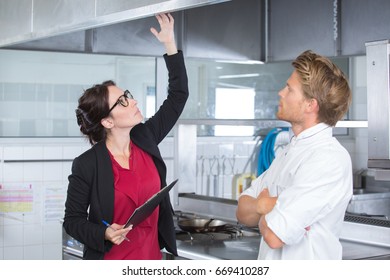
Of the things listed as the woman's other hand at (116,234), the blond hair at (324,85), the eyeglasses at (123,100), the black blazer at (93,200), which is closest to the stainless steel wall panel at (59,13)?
the eyeglasses at (123,100)

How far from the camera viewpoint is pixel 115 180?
2.42 meters

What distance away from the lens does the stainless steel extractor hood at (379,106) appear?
2.46 meters

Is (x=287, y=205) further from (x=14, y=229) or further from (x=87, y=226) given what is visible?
(x=14, y=229)

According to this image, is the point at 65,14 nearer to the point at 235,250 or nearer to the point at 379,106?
the point at 235,250

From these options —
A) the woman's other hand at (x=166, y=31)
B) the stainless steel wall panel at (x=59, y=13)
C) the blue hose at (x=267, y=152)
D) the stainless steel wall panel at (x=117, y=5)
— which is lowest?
the blue hose at (x=267, y=152)

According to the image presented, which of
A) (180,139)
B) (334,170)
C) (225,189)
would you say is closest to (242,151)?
(225,189)

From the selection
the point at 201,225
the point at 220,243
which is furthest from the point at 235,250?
the point at 201,225

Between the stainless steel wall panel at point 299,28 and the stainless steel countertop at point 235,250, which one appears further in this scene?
the stainless steel wall panel at point 299,28

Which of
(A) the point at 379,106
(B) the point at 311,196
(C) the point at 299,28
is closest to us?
(B) the point at 311,196

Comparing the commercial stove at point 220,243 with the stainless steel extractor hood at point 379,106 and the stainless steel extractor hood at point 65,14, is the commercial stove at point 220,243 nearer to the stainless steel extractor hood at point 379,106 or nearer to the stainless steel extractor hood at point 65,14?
the stainless steel extractor hood at point 379,106

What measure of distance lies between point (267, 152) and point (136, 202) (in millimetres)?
3013

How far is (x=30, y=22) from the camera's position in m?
3.36

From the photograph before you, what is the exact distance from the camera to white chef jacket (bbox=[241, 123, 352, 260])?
5.67 ft

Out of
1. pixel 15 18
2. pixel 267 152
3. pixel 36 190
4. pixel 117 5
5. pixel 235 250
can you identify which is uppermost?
pixel 15 18
